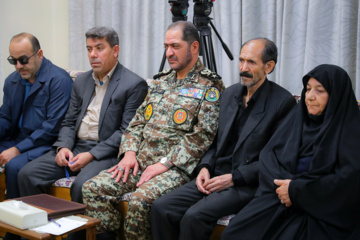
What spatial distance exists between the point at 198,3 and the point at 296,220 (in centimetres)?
157

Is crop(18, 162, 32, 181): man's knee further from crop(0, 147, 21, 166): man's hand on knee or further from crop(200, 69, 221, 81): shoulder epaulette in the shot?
crop(200, 69, 221, 81): shoulder epaulette

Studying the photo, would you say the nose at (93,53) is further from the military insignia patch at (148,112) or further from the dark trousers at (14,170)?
the dark trousers at (14,170)

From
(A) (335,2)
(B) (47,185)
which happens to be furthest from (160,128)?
(A) (335,2)

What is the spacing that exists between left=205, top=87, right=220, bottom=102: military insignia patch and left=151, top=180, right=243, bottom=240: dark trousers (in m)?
0.52

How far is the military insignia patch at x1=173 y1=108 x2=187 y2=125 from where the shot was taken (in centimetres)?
243

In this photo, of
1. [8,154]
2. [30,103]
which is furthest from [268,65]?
[8,154]

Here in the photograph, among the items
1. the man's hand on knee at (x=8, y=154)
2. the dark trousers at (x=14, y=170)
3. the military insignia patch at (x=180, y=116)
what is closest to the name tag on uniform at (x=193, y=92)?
A: the military insignia patch at (x=180, y=116)

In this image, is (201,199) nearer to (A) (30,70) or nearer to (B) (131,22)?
(A) (30,70)

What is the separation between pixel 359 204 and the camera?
5.79 ft

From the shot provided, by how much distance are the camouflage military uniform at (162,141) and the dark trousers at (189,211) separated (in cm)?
11

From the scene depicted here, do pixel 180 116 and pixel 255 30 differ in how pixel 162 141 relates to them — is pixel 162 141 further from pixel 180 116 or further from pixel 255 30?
pixel 255 30

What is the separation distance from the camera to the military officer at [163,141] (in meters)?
2.25

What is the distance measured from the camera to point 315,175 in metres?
1.79

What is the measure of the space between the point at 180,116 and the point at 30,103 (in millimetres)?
1173
